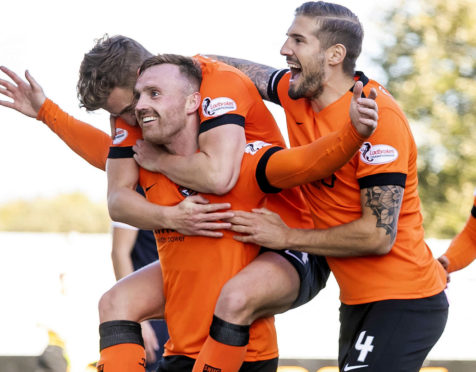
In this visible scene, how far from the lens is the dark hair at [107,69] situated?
4.38 metres

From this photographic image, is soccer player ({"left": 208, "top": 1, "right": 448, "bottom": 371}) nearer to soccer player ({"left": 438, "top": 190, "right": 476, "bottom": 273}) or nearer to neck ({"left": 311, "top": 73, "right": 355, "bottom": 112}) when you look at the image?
neck ({"left": 311, "top": 73, "right": 355, "bottom": 112})

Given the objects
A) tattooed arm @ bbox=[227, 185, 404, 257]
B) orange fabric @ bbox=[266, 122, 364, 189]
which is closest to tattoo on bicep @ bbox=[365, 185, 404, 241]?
tattooed arm @ bbox=[227, 185, 404, 257]

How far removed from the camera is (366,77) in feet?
13.5

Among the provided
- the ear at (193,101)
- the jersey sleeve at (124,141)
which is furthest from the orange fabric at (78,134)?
the ear at (193,101)

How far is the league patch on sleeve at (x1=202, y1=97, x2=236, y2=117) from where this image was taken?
3887 mm

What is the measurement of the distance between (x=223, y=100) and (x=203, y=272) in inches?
35.0

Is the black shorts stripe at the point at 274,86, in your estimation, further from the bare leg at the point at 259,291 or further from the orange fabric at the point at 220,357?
the orange fabric at the point at 220,357

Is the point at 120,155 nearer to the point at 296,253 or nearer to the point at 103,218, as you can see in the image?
the point at 296,253

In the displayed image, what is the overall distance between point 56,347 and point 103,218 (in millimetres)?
21411

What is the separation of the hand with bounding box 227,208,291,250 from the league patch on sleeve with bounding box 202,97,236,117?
0.52 m

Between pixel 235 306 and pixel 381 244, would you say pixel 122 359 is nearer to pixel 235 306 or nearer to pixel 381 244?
pixel 235 306

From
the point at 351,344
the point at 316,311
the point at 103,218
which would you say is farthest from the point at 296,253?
the point at 103,218

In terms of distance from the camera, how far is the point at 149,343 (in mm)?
5395

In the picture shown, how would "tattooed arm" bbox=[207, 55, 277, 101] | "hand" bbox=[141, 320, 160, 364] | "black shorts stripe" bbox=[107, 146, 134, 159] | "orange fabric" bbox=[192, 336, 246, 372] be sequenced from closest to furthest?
"orange fabric" bbox=[192, 336, 246, 372]
"black shorts stripe" bbox=[107, 146, 134, 159]
"tattooed arm" bbox=[207, 55, 277, 101]
"hand" bbox=[141, 320, 160, 364]
